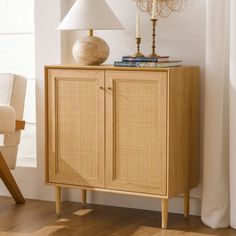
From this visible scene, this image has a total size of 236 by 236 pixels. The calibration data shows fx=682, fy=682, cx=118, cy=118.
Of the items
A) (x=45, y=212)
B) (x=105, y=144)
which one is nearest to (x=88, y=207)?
(x=45, y=212)

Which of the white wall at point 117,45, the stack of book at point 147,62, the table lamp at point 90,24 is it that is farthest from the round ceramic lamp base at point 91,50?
the white wall at point 117,45

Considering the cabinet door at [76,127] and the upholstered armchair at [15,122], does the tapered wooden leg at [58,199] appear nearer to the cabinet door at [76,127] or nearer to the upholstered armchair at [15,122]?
the cabinet door at [76,127]

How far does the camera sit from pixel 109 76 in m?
3.99

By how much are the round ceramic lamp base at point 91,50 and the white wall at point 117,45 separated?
0.28 m

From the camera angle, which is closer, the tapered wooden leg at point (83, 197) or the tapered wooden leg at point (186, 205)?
the tapered wooden leg at point (186, 205)

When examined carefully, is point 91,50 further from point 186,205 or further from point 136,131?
point 186,205

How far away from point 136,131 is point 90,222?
2.06ft

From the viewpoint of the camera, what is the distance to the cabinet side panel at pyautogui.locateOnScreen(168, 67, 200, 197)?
3.87 meters

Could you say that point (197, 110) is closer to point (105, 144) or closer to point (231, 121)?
point (231, 121)

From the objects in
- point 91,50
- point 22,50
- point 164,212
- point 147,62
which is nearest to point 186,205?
point 164,212

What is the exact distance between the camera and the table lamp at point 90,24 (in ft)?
13.1

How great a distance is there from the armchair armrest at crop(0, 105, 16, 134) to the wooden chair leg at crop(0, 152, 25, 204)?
21cm

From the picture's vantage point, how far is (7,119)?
4125 mm

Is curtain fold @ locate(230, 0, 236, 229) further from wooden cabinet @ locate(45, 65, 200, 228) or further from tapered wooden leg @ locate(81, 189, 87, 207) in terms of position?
tapered wooden leg @ locate(81, 189, 87, 207)
